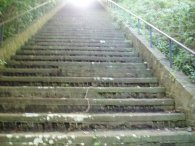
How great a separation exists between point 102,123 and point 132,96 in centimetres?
126

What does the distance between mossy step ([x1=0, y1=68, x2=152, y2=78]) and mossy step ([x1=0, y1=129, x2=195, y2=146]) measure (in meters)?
2.31

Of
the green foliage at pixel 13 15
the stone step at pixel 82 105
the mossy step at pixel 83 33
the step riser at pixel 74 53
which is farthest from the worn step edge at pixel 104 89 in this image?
the mossy step at pixel 83 33

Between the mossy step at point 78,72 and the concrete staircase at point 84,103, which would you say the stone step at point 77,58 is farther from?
the mossy step at point 78,72

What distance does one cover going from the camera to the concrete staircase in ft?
17.1

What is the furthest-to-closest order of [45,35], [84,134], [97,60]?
[45,35], [97,60], [84,134]

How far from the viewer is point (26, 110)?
5938 millimetres

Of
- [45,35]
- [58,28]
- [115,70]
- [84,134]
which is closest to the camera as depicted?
[84,134]

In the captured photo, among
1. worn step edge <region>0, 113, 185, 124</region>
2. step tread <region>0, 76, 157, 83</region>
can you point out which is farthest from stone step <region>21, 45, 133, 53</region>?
worn step edge <region>0, 113, 185, 124</region>

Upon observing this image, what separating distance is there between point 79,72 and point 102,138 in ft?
8.93

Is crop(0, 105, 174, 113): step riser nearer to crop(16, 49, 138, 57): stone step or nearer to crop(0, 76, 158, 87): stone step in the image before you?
crop(0, 76, 158, 87): stone step

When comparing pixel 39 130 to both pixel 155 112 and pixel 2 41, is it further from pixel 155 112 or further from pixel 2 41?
pixel 2 41

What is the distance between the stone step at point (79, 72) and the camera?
7.44 meters

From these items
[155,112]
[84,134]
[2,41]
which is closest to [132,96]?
[155,112]

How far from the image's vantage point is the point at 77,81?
279 inches
